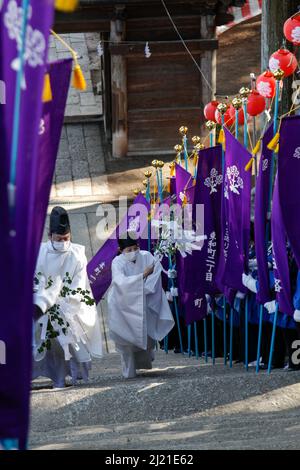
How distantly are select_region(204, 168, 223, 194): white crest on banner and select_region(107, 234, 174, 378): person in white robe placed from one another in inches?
40.0

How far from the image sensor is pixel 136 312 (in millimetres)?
9852

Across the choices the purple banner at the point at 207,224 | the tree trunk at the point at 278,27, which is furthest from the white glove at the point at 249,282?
the tree trunk at the point at 278,27

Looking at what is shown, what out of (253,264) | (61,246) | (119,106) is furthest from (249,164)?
(119,106)

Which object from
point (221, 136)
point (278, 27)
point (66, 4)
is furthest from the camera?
point (278, 27)

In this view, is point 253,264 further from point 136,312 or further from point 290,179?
point 290,179

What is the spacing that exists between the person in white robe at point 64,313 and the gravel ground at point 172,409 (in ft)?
1.30

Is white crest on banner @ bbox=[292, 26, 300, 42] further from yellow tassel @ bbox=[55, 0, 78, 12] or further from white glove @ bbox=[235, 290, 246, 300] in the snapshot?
yellow tassel @ bbox=[55, 0, 78, 12]

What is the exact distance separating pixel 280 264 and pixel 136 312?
1.77m

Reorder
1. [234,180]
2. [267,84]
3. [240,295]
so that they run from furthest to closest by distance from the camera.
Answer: [267,84], [240,295], [234,180]

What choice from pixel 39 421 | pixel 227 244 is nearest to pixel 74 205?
pixel 227 244

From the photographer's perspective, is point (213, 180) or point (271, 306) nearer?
point (271, 306)

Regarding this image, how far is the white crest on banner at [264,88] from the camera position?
1077 cm

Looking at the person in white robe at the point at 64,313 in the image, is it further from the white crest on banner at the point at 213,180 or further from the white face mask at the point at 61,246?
the white crest on banner at the point at 213,180

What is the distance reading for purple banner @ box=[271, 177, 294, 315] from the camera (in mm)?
8617
